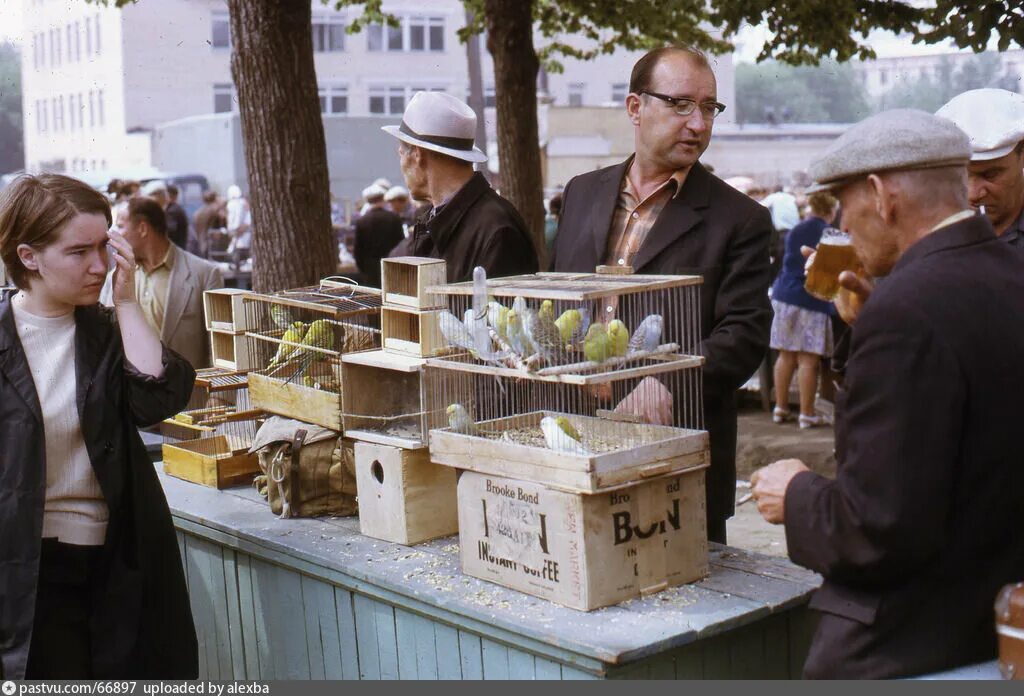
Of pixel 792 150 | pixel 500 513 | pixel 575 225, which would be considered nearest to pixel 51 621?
pixel 500 513

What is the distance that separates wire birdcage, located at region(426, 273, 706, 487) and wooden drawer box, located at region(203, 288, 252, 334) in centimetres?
100

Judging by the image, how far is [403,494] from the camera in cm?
341

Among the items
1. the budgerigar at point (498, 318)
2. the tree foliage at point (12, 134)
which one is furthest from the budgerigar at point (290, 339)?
the tree foliage at point (12, 134)

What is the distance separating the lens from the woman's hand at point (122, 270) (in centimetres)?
317

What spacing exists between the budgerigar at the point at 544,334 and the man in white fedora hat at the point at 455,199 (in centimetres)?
92

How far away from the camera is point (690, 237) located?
3.52 meters

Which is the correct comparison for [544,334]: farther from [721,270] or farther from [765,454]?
[765,454]

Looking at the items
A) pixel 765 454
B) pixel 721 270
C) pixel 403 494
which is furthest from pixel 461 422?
pixel 765 454

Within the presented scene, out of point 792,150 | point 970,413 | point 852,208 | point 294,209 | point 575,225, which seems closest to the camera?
point 970,413

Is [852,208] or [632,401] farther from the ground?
[852,208]

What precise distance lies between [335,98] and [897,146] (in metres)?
43.0

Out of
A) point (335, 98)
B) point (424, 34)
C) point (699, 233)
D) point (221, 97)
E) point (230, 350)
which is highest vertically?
point (424, 34)

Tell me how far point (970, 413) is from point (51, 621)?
2.23 metres

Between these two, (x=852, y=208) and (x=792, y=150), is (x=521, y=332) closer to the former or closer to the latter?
(x=852, y=208)
